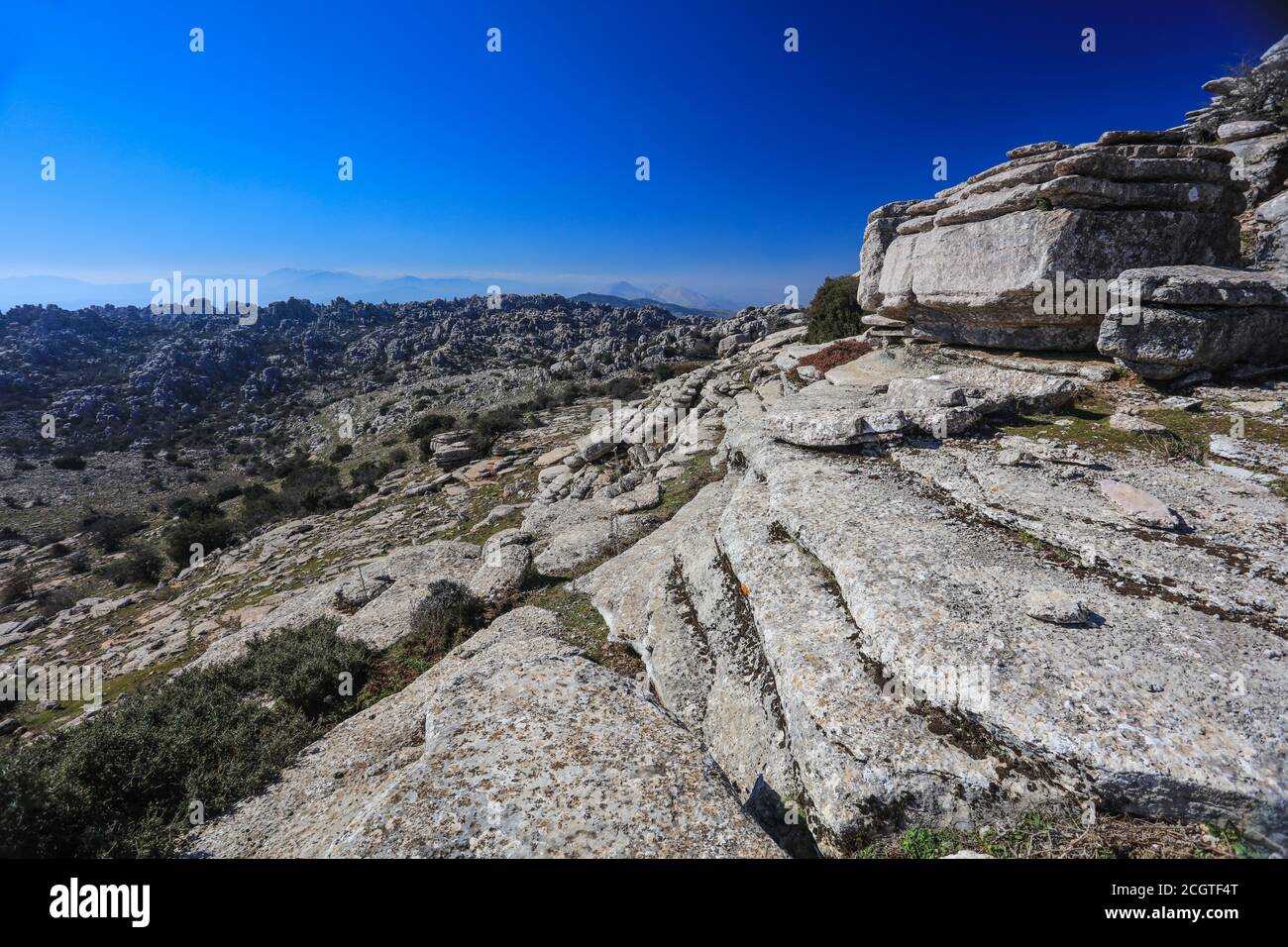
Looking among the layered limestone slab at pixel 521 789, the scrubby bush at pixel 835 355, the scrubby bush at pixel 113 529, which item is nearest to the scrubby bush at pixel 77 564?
the scrubby bush at pixel 113 529

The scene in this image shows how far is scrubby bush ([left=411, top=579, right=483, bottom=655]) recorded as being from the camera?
441 inches

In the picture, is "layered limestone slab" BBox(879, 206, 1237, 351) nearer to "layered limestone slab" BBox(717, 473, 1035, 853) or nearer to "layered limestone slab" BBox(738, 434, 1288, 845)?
"layered limestone slab" BBox(738, 434, 1288, 845)

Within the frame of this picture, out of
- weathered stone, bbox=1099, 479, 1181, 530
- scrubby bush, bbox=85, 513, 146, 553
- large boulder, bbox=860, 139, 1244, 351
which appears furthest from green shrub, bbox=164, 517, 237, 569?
large boulder, bbox=860, 139, 1244, 351

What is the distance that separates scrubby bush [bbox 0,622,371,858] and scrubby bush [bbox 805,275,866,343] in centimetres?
2979

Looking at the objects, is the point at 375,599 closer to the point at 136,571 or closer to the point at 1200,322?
the point at 1200,322

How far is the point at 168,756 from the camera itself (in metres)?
7.43

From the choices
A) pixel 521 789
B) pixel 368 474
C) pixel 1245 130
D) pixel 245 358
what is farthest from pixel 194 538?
pixel 245 358

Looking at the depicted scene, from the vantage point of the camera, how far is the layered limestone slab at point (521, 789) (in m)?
3.83

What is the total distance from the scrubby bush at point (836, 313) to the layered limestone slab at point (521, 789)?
2901 centimetres

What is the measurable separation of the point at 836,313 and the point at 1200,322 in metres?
22.4

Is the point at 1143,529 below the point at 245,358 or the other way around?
below
